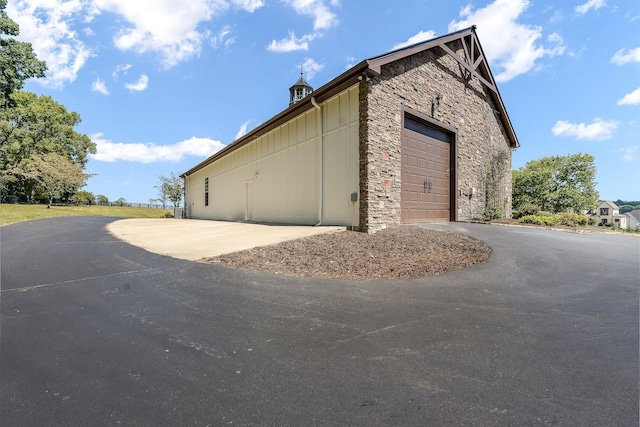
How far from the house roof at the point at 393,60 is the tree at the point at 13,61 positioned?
13325mm

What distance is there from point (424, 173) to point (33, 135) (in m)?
42.6

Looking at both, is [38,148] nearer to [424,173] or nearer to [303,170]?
[303,170]

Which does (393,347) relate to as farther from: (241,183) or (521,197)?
(521,197)

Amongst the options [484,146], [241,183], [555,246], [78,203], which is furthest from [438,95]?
[78,203]

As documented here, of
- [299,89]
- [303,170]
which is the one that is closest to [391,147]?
[303,170]

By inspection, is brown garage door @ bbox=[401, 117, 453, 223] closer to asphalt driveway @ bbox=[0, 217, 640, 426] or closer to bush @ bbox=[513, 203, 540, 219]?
bush @ bbox=[513, 203, 540, 219]

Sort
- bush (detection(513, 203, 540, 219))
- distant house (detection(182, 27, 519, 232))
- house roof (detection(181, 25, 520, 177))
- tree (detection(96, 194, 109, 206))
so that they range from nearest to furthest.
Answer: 1. house roof (detection(181, 25, 520, 177))
2. distant house (detection(182, 27, 519, 232))
3. bush (detection(513, 203, 540, 219))
4. tree (detection(96, 194, 109, 206))

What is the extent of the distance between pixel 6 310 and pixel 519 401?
5.13 meters

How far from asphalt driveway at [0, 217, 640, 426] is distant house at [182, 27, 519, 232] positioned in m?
4.71

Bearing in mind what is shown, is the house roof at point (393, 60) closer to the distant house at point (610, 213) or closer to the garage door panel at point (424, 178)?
the garage door panel at point (424, 178)

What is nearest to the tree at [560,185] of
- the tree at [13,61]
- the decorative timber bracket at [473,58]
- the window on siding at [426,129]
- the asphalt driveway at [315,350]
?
the decorative timber bracket at [473,58]

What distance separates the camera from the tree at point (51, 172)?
96.4 feet

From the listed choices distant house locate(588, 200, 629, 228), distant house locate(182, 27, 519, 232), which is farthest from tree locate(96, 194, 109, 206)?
distant house locate(588, 200, 629, 228)

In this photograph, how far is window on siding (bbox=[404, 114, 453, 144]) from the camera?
1023cm
